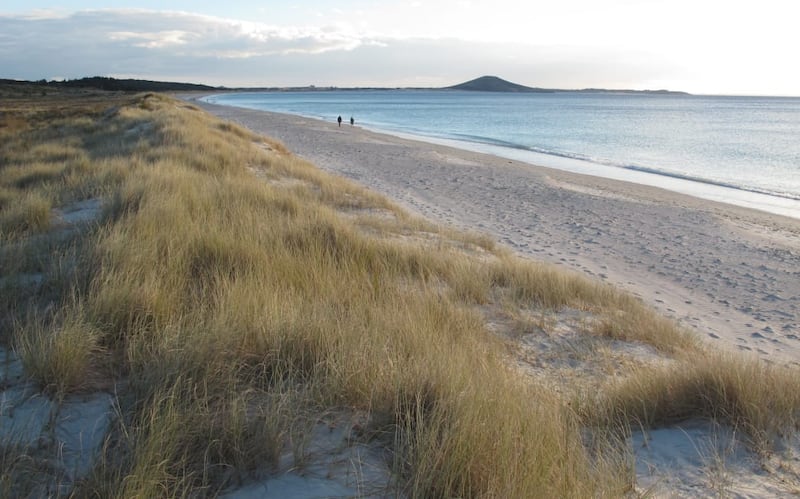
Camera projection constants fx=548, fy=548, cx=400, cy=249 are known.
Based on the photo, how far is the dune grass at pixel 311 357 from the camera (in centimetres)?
217

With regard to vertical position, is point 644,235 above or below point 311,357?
below

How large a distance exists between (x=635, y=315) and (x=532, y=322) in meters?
1.43

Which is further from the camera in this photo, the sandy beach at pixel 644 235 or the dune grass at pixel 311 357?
the sandy beach at pixel 644 235

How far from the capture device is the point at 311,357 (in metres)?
3.05

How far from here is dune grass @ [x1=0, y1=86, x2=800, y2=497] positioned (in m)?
2.17

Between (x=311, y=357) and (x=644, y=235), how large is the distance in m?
10.1

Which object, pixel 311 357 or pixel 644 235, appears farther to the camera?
pixel 644 235

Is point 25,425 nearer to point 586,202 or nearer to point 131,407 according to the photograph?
point 131,407

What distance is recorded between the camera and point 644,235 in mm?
11445

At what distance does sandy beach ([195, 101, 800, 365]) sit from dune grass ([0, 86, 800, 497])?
1977mm

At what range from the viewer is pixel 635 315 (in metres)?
5.63

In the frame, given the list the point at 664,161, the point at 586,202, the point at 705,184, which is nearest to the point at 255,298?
the point at 586,202

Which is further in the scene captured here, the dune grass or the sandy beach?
the sandy beach

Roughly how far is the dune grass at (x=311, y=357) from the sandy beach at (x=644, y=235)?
198cm
